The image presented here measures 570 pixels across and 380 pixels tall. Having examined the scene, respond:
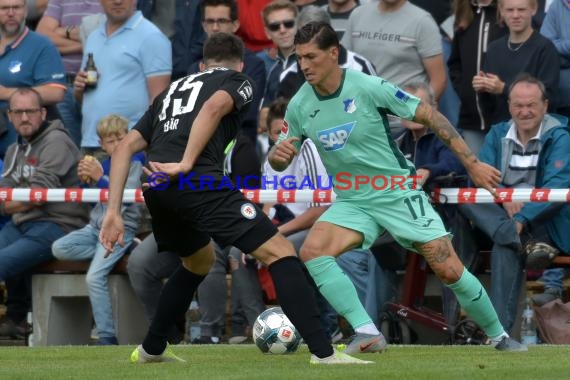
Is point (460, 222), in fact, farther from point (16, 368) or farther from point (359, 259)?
point (16, 368)

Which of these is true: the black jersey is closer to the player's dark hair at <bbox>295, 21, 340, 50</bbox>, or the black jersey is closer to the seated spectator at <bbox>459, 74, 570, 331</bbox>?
the player's dark hair at <bbox>295, 21, 340, 50</bbox>

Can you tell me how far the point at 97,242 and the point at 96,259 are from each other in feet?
0.65

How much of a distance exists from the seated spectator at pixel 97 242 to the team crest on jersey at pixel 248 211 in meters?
4.52

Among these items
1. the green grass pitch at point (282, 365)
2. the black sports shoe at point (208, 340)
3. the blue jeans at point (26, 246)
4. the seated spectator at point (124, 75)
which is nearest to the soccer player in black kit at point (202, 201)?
the green grass pitch at point (282, 365)

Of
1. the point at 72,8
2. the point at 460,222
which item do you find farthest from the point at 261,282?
the point at 72,8

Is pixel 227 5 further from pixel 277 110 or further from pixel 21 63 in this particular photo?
pixel 21 63

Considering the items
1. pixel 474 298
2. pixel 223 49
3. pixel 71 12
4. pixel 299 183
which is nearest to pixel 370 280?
pixel 299 183

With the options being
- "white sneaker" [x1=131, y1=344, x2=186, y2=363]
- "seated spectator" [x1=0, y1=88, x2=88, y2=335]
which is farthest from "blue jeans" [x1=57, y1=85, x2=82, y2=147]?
"white sneaker" [x1=131, y1=344, x2=186, y2=363]

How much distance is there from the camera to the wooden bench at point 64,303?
12812 mm

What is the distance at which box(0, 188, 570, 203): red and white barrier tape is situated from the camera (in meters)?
11.1

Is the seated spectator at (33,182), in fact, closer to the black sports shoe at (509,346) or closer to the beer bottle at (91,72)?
the beer bottle at (91,72)

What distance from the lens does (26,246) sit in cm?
1273

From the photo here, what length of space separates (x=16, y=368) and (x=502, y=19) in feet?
19.7

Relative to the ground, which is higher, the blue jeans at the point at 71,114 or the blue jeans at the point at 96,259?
the blue jeans at the point at 71,114
